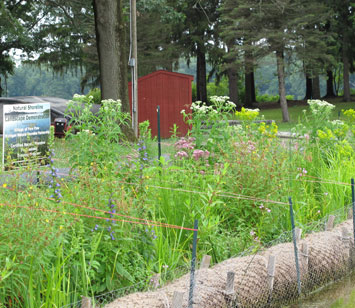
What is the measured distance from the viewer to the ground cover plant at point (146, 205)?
158 inches

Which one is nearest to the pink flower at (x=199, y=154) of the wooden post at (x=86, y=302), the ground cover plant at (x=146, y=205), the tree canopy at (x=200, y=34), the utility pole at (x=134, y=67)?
the ground cover plant at (x=146, y=205)

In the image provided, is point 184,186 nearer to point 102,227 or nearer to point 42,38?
point 102,227

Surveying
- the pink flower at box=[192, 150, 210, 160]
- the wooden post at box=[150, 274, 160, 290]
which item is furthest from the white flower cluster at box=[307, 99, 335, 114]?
the wooden post at box=[150, 274, 160, 290]

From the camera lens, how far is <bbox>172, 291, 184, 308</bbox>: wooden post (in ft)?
13.2

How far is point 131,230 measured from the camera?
4.84 metres

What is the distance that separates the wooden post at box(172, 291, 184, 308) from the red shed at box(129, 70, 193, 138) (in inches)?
716

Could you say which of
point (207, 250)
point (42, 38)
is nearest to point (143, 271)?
point (207, 250)

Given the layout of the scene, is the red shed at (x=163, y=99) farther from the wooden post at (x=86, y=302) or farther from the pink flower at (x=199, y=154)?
the wooden post at (x=86, y=302)

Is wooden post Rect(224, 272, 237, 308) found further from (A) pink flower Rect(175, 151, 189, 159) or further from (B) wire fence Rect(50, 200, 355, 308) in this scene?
(A) pink flower Rect(175, 151, 189, 159)

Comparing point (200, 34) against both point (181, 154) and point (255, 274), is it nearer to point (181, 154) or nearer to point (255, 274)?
point (181, 154)

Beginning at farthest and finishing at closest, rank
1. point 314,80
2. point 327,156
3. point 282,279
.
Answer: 1. point 314,80
2. point 327,156
3. point 282,279

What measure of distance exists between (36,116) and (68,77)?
72682mm

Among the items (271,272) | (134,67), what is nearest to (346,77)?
(134,67)

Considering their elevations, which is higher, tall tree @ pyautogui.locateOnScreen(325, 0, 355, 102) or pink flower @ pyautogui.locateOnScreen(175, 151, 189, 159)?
tall tree @ pyautogui.locateOnScreen(325, 0, 355, 102)
